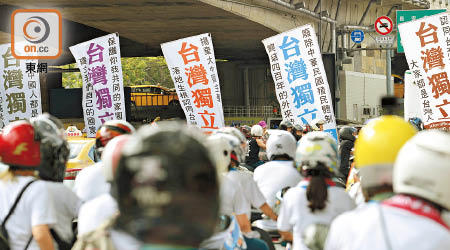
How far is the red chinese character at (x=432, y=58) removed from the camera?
47.5 ft

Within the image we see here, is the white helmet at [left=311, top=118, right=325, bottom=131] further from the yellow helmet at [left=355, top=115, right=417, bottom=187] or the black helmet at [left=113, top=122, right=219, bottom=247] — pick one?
the black helmet at [left=113, top=122, right=219, bottom=247]

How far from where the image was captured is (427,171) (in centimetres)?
261

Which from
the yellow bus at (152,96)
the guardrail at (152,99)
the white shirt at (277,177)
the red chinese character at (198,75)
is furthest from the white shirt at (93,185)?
the yellow bus at (152,96)

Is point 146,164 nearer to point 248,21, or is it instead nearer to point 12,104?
point 12,104

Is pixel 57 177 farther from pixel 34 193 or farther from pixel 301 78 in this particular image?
pixel 301 78

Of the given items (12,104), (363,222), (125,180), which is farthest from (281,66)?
(125,180)

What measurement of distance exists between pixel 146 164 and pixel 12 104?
69.9 ft

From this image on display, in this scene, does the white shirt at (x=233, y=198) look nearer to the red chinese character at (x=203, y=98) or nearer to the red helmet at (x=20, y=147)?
the red helmet at (x=20, y=147)

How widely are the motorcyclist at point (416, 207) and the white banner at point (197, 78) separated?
49.7 feet

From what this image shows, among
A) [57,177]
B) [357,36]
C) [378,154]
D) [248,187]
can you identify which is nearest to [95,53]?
[357,36]

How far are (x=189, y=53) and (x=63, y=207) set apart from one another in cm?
1444

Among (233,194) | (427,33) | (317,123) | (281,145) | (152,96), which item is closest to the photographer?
(233,194)

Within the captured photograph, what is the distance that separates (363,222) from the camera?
2.71 metres

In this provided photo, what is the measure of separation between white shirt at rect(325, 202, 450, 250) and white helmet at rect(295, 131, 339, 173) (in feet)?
6.32
